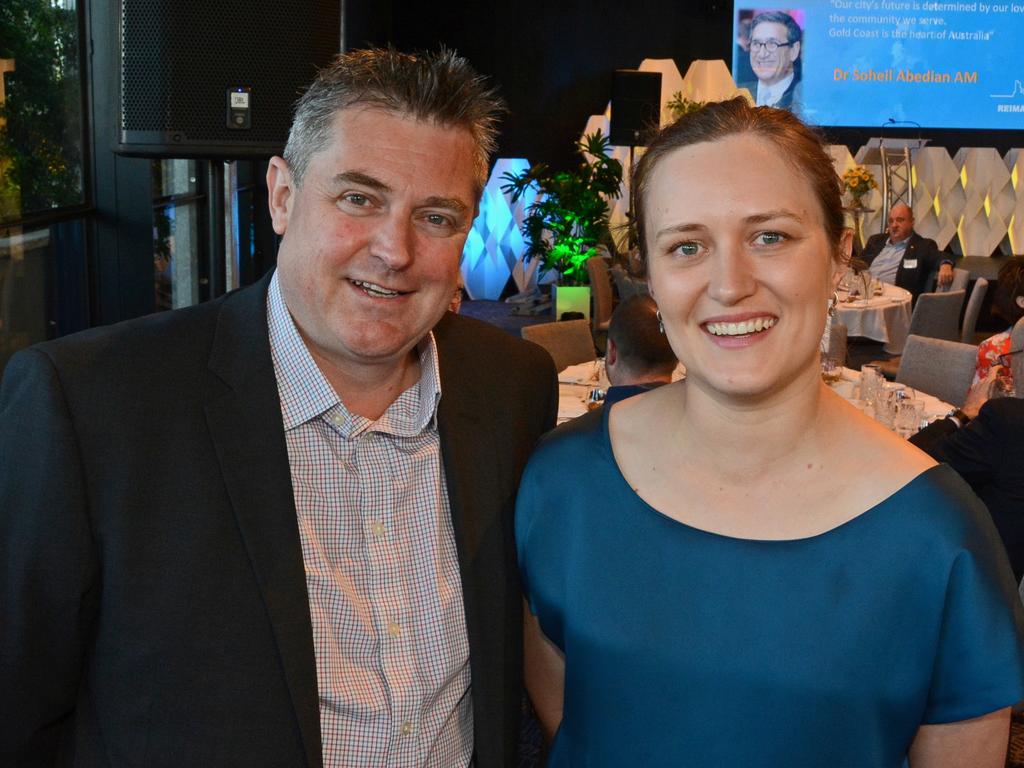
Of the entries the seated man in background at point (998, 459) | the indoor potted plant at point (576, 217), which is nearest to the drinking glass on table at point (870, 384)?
the seated man in background at point (998, 459)

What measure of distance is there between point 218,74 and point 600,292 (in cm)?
693

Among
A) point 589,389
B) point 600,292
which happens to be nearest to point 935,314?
point 600,292

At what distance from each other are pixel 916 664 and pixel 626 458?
20.9 inches

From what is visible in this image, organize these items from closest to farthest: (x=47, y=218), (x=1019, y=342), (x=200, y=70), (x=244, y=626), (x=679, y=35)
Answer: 1. (x=244, y=626)
2. (x=200, y=70)
3. (x=47, y=218)
4. (x=1019, y=342)
5. (x=679, y=35)

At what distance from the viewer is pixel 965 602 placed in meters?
1.60

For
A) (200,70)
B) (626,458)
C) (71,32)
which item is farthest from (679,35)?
(626,458)

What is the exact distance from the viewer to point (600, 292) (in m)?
9.62

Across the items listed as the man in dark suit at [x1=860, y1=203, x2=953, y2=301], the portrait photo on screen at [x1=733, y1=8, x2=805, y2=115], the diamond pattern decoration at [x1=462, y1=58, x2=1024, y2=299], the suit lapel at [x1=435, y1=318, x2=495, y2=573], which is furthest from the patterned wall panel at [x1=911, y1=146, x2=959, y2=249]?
the suit lapel at [x1=435, y1=318, x2=495, y2=573]

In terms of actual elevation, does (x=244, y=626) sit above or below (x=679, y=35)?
below

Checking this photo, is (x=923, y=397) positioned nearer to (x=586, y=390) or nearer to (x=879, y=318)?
(x=586, y=390)

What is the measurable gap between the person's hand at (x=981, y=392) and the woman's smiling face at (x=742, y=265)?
3.56 metres

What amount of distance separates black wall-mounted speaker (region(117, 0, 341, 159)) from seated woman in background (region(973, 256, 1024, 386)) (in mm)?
3754

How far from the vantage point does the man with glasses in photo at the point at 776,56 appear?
41.5ft

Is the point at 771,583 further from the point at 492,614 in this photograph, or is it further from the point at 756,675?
the point at 492,614
